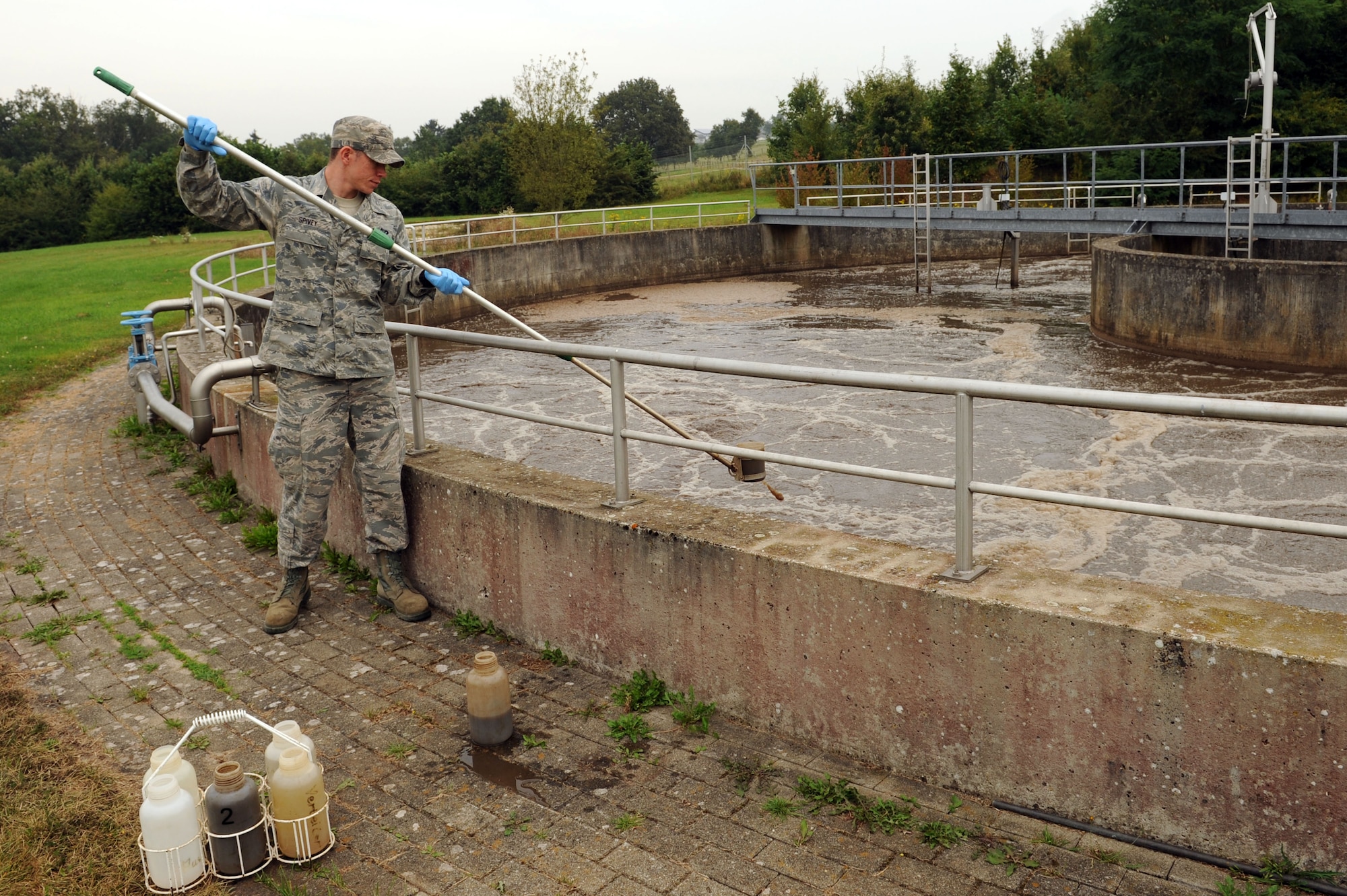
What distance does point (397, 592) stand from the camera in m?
5.62

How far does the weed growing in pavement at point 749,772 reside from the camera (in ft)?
12.9

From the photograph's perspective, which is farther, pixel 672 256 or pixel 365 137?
pixel 672 256

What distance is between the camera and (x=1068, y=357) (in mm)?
16062

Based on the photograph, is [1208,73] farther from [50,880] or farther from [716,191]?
[50,880]

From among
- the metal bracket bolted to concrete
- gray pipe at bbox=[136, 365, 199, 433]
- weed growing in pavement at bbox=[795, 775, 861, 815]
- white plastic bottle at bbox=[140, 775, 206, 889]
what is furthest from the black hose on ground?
gray pipe at bbox=[136, 365, 199, 433]

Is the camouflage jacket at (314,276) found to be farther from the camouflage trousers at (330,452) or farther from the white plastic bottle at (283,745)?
the white plastic bottle at (283,745)

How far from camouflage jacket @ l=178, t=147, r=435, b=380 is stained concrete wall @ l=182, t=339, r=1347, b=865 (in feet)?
3.01

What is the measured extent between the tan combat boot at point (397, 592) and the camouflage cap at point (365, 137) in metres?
1.85

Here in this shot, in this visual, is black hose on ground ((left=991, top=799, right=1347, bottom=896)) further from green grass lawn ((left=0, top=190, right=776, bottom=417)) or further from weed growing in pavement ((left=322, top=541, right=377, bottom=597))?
green grass lawn ((left=0, top=190, right=776, bottom=417))

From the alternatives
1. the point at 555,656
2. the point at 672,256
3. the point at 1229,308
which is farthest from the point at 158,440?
the point at 672,256

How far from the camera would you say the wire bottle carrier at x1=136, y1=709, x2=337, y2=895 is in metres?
3.46

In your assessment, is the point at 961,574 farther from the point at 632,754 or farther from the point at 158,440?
the point at 158,440

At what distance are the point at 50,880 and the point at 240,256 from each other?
96.4 feet

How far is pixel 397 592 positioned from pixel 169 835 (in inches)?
87.8
